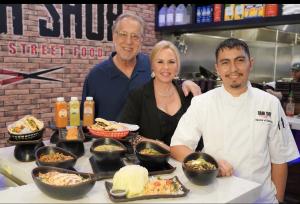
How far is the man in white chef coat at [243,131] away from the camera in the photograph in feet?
5.84

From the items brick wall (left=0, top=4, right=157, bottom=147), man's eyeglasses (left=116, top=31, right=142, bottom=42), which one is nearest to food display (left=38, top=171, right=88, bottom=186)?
man's eyeglasses (left=116, top=31, right=142, bottom=42)

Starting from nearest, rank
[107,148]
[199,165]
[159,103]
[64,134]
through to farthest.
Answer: [199,165] → [107,148] → [64,134] → [159,103]

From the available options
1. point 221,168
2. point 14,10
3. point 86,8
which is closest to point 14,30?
point 14,10

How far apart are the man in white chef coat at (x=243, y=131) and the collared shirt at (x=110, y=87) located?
0.93 metres

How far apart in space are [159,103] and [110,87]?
583 millimetres

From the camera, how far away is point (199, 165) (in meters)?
1.51

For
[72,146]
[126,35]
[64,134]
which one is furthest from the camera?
[126,35]

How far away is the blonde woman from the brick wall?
256 centimetres

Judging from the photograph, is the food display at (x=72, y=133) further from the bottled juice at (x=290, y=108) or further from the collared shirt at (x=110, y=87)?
the bottled juice at (x=290, y=108)

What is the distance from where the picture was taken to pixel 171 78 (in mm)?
2344

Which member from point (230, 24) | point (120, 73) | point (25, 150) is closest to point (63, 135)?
point (25, 150)

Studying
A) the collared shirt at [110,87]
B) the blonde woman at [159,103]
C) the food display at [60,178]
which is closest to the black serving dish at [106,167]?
the food display at [60,178]

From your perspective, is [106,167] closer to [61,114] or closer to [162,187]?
[162,187]

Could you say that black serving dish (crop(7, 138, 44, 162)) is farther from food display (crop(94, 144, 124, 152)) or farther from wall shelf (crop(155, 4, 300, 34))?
wall shelf (crop(155, 4, 300, 34))
